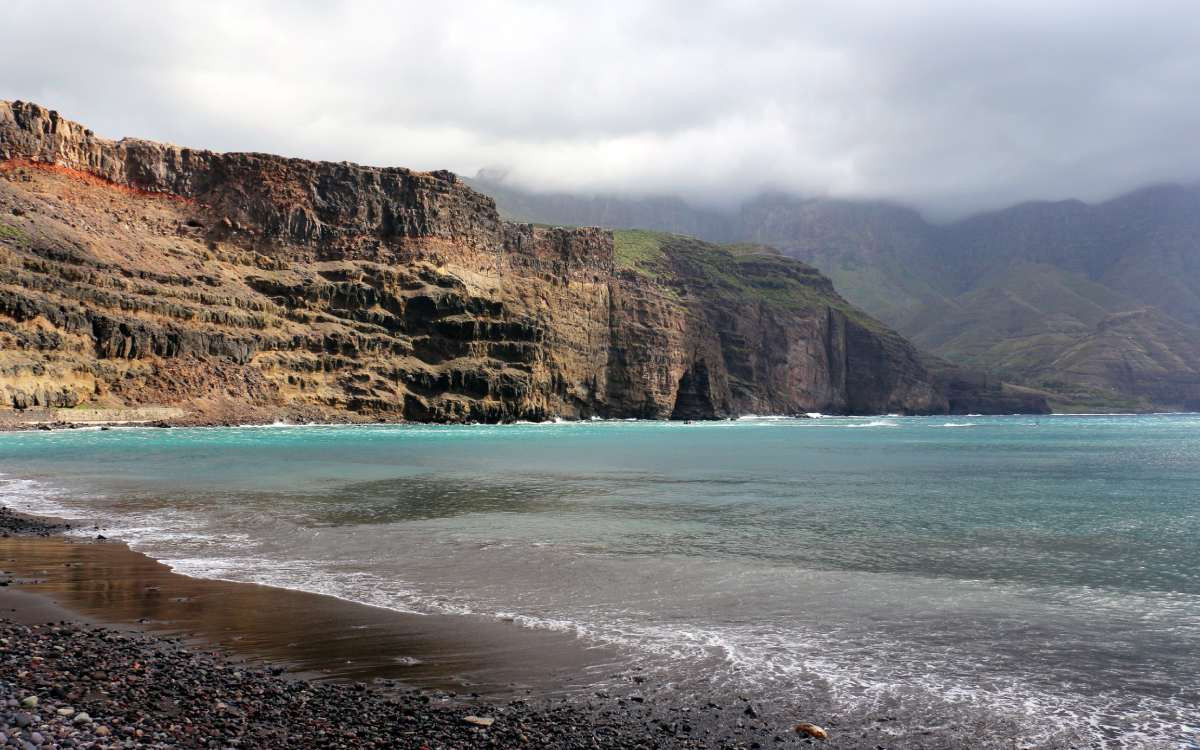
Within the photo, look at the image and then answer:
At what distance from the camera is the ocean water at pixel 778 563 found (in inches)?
469

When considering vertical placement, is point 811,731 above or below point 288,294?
below

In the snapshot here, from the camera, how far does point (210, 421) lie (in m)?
107

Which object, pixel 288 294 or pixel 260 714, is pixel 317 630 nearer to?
pixel 260 714

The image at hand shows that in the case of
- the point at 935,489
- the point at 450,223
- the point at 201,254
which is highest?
the point at 450,223

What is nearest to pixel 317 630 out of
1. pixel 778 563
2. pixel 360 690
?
pixel 360 690

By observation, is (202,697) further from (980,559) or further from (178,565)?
(980,559)

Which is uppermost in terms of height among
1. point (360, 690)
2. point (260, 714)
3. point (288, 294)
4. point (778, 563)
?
point (288, 294)

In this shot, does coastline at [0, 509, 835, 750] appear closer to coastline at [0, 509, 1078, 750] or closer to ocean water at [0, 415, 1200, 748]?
coastline at [0, 509, 1078, 750]

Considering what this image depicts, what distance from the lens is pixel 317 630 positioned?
13523mm

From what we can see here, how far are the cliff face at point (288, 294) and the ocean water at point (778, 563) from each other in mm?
59720

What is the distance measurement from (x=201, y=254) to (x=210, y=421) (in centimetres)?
3243

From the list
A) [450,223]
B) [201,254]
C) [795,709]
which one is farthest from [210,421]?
[795,709]

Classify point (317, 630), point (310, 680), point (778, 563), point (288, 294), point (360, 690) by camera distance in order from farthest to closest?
point (288, 294) < point (778, 563) < point (317, 630) < point (310, 680) < point (360, 690)

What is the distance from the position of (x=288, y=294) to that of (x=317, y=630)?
123581 millimetres
